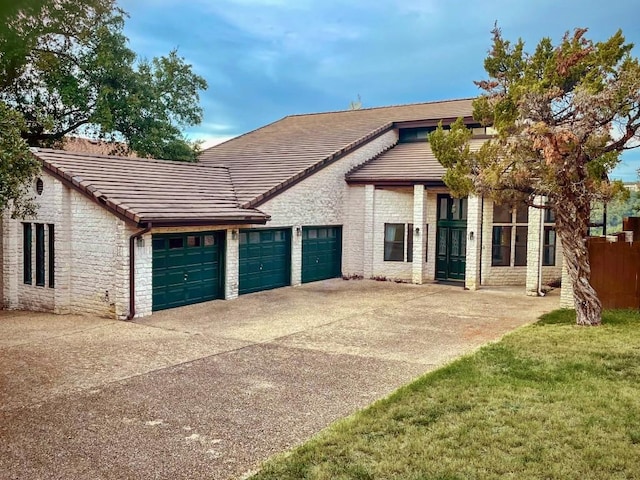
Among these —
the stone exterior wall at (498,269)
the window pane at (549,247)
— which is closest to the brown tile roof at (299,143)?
the stone exterior wall at (498,269)

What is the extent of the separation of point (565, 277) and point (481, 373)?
696cm

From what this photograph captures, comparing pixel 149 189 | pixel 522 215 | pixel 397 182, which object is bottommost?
pixel 522 215

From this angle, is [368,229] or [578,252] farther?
[368,229]

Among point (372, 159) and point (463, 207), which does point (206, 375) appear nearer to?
point (463, 207)

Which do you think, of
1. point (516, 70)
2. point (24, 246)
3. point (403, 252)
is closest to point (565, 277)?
point (516, 70)

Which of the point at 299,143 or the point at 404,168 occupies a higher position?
the point at 299,143

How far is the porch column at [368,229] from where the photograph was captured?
2056cm

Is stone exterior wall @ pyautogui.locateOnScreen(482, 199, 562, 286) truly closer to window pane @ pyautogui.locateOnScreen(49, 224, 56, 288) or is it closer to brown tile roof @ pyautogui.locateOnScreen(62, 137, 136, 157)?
window pane @ pyautogui.locateOnScreen(49, 224, 56, 288)

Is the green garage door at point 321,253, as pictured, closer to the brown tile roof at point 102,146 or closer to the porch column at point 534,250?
the porch column at point 534,250

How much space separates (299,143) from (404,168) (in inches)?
195

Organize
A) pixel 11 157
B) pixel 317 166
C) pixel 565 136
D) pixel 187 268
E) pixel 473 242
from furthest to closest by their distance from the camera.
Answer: pixel 317 166 < pixel 473 242 < pixel 187 268 < pixel 565 136 < pixel 11 157

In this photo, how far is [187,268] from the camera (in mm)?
15141

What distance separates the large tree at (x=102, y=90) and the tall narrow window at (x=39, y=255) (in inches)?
299

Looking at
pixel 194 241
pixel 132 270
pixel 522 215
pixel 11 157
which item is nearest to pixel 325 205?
pixel 194 241
